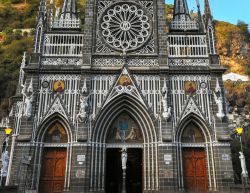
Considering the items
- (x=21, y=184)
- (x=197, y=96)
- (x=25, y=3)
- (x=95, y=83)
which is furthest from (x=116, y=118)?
(x=25, y=3)

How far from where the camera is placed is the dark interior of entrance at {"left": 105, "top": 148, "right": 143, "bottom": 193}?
72.7 ft

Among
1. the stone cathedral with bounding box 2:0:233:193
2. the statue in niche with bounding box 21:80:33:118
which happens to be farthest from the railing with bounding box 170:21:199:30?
the statue in niche with bounding box 21:80:33:118

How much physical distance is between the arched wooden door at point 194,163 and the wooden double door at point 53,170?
25.7ft

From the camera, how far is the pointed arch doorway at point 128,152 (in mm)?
19547

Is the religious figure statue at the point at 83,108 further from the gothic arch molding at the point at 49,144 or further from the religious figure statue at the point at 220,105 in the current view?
the religious figure statue at the point at 220,105

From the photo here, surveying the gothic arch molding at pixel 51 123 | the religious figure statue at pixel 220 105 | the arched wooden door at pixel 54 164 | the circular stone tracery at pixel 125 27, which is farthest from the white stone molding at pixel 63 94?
the religious figure statue at pixel 220 105

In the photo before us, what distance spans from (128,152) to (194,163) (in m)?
6.29

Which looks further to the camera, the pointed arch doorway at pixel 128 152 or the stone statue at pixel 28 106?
the pointed arch doorway at pixel 128 152

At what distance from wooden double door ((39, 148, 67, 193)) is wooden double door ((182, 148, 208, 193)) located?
7858mm

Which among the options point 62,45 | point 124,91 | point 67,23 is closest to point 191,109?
point 124,91

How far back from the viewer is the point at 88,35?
69.1 ft

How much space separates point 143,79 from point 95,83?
335cm

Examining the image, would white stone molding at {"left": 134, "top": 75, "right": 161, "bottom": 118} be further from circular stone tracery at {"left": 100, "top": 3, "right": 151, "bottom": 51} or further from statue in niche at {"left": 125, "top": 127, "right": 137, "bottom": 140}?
circular stone tracery at {"left": 100, "top": 3, "right": 151, "bottom": 51}

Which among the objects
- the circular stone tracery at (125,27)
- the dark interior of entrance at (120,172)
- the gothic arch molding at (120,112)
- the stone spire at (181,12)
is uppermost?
the stone spire at (181,12)
